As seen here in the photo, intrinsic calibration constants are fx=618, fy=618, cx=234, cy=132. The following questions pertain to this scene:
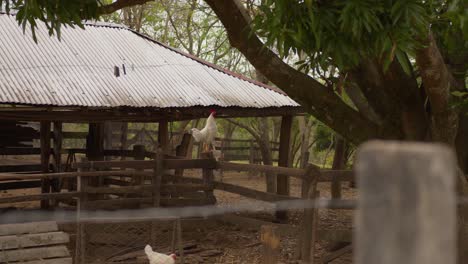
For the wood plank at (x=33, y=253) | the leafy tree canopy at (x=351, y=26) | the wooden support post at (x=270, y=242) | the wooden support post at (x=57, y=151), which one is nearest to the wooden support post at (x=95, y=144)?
the wooden support post at (x=57, y=151)

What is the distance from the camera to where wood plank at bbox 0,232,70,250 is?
6.42 m

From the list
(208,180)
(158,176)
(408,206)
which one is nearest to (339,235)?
(158,176)

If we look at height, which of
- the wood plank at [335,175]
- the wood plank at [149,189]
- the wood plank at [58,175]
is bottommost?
the wood plank at [149,189]

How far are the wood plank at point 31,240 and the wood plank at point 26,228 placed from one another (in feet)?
0.30

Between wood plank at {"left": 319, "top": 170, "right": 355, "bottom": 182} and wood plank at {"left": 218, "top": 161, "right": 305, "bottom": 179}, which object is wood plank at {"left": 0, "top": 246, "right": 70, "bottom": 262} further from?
wood plank at {"left": 319, "top": 170, "right": 355, "bottom": 182}

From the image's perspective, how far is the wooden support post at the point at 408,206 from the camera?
0.89 meters

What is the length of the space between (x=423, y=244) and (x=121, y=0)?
5896 millimetres

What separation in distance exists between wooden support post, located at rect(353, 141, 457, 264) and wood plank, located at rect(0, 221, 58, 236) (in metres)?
6.29

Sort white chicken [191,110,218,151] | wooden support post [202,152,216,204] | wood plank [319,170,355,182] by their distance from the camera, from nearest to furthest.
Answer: wood plank [319,170,355,182] → white chicken [191,110,218,151] → wooden support post [202,152,216,204]

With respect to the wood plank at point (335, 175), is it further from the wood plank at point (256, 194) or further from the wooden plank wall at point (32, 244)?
Answer: the wooden plank wall at point (32, 244)

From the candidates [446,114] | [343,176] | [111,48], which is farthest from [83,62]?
[446,114]

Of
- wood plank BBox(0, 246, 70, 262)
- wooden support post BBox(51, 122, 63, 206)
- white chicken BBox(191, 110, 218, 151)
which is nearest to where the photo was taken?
wood plank BBox(0, 246, 70, 262)

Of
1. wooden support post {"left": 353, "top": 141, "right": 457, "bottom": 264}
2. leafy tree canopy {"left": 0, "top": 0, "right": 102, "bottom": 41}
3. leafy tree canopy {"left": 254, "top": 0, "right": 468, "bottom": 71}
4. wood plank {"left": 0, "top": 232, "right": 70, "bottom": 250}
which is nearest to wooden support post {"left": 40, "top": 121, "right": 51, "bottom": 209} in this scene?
wood plank {"left": 0, "top": 232, "right": 70, "bottom": 250}

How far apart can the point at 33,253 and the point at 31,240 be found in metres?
0.17
